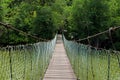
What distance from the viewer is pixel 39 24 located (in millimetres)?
46125

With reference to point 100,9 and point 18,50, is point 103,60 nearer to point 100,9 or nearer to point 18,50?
point 18,50

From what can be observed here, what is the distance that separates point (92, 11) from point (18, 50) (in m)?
42.4

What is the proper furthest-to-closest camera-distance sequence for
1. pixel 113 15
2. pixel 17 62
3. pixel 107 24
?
pixel 113 15 → pixel 107 24 → pixel 17 62

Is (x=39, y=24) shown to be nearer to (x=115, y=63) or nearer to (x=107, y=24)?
(x=107, y=24)

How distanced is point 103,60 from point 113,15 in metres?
45.6

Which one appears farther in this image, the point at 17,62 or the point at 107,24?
the point at 107,24

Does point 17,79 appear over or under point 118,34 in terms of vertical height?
over

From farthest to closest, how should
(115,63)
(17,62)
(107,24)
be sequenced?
1. (107,24)
2. (17,62)
3. (115,63)

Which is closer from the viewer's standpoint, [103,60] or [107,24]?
[103,60]

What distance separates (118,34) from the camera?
4597 cm

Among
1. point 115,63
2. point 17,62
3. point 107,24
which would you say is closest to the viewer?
point 115,63

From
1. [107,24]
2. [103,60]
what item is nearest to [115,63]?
[103,60]

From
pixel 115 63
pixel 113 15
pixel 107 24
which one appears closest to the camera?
pixel 115 63

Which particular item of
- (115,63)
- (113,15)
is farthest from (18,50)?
(113,15)
